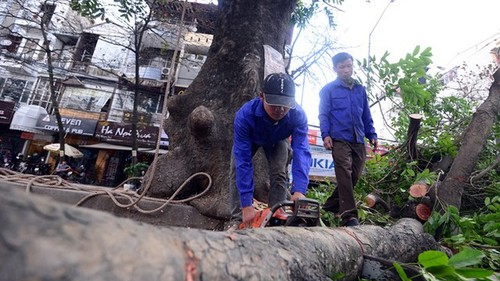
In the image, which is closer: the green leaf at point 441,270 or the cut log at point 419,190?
the green leaf at point 441,270

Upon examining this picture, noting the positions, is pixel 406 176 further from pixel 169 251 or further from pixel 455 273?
pixel 169 251

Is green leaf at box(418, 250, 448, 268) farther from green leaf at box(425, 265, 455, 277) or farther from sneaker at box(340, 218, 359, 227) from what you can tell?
sneaker at box(340, 218, 359, 227)

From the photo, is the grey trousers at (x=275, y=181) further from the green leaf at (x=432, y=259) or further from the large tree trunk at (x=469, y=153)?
the large tree trunk at (x=469, y=153)

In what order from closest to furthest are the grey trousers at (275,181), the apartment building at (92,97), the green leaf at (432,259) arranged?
the green leaf at (432,259) < the grey trousers at (275,181) < the apartment building at (92,97)

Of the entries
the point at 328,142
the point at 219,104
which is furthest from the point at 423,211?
the point at 219,104

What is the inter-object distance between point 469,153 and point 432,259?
236cm

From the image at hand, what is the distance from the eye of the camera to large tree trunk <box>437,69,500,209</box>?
301 centimetres

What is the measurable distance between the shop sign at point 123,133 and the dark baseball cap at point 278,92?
1650cm

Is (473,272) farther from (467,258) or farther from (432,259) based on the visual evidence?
(432,259)

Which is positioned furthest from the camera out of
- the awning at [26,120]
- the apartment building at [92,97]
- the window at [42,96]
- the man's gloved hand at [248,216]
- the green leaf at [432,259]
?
the window at [42,96]

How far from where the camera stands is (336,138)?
2.98m

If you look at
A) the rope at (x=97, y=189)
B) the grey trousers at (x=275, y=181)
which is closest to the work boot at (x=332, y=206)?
the grey trousers at (x=275, y=181)

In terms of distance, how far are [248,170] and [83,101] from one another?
841 inches

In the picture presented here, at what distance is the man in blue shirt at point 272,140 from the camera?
86.3 inches
